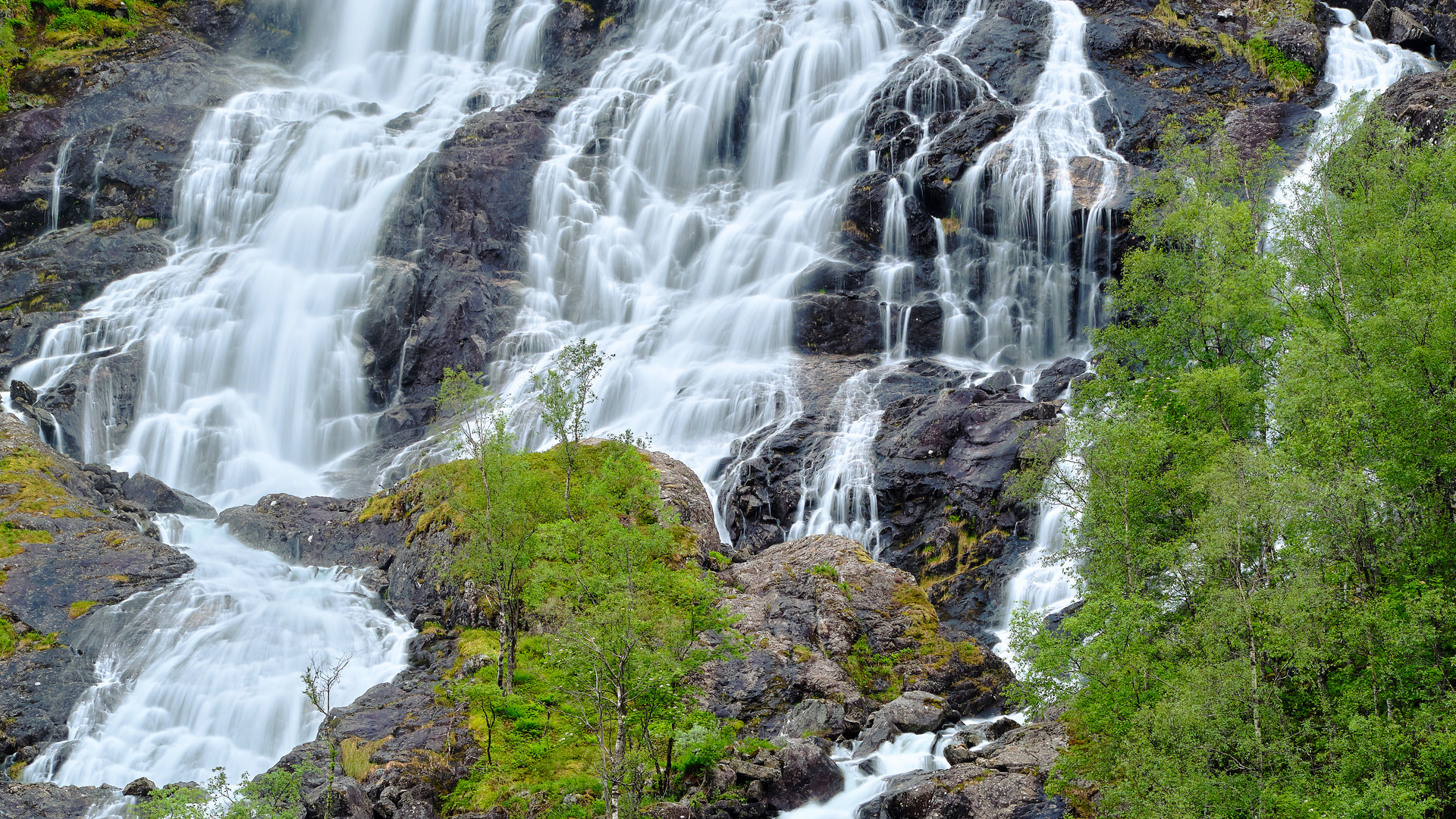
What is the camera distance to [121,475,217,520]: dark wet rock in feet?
130

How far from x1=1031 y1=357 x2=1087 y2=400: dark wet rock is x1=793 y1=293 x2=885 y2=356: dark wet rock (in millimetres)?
8314

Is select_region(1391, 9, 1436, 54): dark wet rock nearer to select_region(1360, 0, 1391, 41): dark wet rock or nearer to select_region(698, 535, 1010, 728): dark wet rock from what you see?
select_region(1360, 0, 1391, 41): dark wet rock

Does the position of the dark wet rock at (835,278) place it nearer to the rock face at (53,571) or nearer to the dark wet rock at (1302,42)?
the dark wet rock at (1302,42)

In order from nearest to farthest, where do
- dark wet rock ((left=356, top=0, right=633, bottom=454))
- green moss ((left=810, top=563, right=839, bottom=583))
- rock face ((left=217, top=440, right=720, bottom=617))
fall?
green moss ((left=810, top=563, right=839, bottom=583))
rock face ((left=217, top=440, right=720, bottom=617))
dark wet rock ((left=356, top=0, right=633, bottom=454))

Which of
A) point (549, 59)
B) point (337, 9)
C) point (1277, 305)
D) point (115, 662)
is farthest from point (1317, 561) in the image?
point (337, 9)

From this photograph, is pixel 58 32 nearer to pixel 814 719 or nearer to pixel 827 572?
pixel 827 572

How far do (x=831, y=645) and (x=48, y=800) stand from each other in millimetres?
19578

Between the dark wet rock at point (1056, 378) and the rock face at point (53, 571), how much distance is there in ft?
106

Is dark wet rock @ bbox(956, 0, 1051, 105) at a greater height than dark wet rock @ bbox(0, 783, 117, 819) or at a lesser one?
greater

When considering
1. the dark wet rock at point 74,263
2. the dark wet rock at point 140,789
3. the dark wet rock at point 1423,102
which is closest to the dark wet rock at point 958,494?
the dark wet rock at point 1423,102

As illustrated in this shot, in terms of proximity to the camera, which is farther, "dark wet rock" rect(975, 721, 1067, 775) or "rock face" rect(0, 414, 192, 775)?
"rock face" rect(0, 414, 192, 775)

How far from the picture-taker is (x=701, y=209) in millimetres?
58406

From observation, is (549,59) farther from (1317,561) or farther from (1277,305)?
(1317,561)

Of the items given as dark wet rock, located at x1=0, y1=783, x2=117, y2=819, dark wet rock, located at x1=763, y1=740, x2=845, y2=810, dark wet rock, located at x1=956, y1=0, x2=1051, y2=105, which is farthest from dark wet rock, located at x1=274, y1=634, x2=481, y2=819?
dark wet rock, located at x1=956, y1=0, x2=1051, y2=105
